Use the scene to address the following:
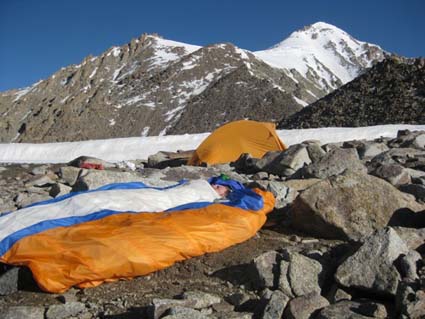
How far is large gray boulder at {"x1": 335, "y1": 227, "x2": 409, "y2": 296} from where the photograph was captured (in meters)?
3.79

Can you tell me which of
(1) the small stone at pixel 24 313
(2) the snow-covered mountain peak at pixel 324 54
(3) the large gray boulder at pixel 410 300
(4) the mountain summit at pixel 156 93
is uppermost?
(2) the snow-covered mountain peak at pixel 324 54

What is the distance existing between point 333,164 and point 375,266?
13.7ft

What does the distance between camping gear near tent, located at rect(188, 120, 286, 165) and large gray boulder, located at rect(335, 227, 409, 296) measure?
29.7ft

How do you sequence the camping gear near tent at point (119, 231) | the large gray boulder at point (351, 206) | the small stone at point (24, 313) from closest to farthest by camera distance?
the small stone at point (24, 313), the camping gear near tent at point (119, 231), the large gray boulder at point (351, 206)

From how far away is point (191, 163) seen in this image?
1328cm

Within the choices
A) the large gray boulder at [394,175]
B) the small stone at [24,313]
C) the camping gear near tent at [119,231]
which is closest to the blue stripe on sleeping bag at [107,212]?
the camping gear near tent at [119,231]

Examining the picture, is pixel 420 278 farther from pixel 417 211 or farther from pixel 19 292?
pixel 19 292

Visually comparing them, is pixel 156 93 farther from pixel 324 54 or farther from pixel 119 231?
pixel 324 54

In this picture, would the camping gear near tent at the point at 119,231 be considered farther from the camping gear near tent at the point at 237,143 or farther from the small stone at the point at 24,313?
the camping gear near tent at the point at 237,143

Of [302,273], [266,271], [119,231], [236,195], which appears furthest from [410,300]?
[236,195]

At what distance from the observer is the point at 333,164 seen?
795 centimetres

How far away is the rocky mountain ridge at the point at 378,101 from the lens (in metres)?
23.0

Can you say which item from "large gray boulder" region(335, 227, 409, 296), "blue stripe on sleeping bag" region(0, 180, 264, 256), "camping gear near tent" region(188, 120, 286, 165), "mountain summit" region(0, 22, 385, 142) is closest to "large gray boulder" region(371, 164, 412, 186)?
"blue stripe on sleeping bag" region(0, 180, 264, 256)

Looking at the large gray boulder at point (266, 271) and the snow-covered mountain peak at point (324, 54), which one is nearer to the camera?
the large gray boulder at point (266, 271)
